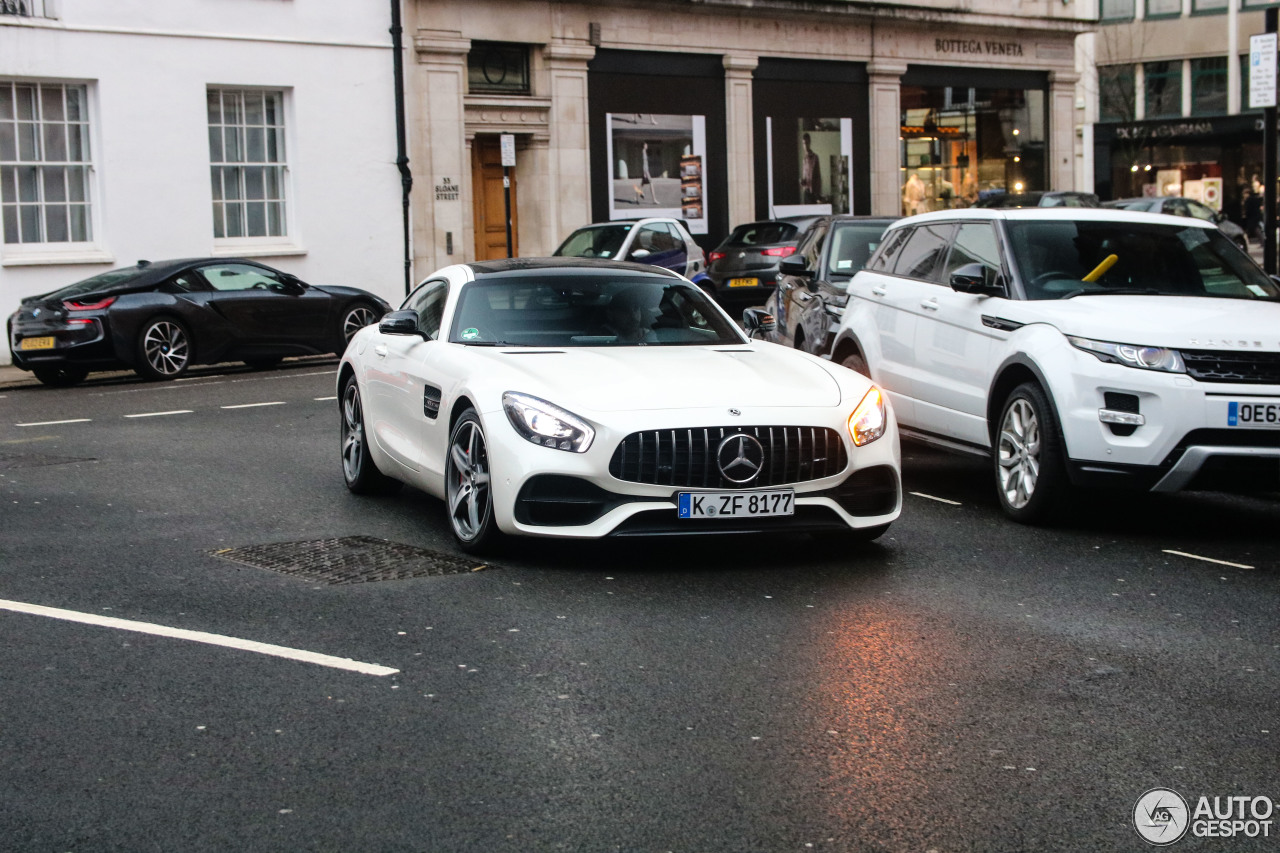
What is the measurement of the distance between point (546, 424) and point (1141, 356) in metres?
3.06

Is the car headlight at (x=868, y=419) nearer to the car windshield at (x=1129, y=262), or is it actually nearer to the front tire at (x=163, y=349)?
the car windshield at (x=1129, y=262)

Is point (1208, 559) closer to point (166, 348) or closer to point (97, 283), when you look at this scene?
point (166, 348)

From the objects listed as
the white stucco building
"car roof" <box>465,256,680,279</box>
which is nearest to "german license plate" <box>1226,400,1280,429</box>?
"car roof" <box>465,256,680,279</box>

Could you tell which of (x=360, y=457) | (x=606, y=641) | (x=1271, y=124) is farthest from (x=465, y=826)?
(x=1271, y=124)

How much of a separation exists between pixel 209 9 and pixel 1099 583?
20928 millimetres

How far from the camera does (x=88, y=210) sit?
24344 millimetres

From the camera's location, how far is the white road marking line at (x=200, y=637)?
5941 millimetres

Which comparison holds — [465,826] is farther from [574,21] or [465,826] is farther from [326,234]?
[574,21]

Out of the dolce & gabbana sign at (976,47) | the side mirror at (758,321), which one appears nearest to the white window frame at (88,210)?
the side mirror at (758,321)

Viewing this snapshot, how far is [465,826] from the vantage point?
4293mm

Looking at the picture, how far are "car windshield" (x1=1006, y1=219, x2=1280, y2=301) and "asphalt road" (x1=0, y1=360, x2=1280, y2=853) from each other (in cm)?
133

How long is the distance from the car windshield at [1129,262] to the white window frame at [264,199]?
58.8ft

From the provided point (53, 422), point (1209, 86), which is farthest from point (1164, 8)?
point (53, 422)

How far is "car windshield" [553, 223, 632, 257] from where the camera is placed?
81.4ft
